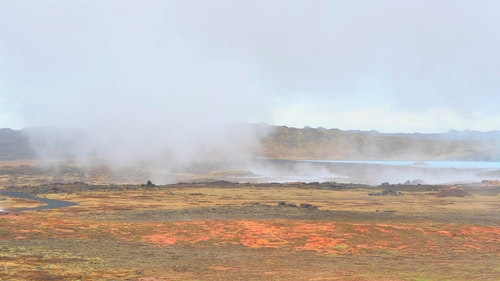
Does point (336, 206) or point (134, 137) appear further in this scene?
point (134, 137)

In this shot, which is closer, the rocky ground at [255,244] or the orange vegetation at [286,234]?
the rocky ground at [255,244]

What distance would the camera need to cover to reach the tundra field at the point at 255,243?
28.5 metres

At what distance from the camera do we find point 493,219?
53.0 m

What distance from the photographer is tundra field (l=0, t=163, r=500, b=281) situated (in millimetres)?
28547

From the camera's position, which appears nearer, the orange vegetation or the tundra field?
the tundra field

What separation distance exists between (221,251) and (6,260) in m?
15.3

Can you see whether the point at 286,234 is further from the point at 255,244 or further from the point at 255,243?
the point at 255,244

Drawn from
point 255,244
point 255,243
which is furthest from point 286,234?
point 255,244

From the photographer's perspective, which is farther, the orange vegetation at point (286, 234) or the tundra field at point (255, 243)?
the orange vegetation at point (286, 234)

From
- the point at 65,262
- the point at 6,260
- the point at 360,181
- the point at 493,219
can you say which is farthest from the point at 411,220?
the point at 360,181

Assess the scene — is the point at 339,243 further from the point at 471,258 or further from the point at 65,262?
the point at 65,262

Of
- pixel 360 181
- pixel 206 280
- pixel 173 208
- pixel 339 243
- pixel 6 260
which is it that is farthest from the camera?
pixel 360 181

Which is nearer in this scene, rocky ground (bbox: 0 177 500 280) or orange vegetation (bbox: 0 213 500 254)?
rocky ground (bbox: 0 177 500 280)

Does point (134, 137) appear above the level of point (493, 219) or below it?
above
